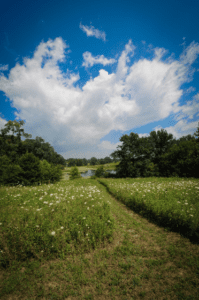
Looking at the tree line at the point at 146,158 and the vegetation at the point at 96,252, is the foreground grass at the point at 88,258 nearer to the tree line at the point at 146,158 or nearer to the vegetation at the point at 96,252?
the vegetation at the point at 96,252

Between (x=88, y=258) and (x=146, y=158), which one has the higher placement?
(x=146, y=158)

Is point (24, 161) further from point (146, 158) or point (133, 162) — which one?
point (146, 158)

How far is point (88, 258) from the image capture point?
11.9 feet

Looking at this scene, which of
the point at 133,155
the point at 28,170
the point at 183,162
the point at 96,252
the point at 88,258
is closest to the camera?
the point at 88,258

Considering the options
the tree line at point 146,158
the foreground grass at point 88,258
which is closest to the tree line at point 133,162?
the tree line at point 146,158

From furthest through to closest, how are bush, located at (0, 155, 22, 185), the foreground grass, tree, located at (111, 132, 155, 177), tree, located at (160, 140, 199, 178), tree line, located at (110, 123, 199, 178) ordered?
tree, located at (111, 132, 155, 177) < tree line, located at (110, 123, 199, 178) < tree, located at (160, 140, 199, 178) < bush, located at (0, 155, 22, 185) < the foreground grass

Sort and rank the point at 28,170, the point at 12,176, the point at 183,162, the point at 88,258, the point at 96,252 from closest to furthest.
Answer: the point at 88,258, the point at 96,252, the point at 12,176, the point at 28,170, the point at 183,162

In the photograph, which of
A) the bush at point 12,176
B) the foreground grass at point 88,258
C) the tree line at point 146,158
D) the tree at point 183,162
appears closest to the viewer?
the foreground grass at point 88,258

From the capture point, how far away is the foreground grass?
2660 millimetres

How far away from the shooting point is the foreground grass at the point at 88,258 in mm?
2660

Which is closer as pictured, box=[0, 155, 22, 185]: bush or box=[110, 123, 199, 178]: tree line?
box=[0, 155, 22, 185]: bush

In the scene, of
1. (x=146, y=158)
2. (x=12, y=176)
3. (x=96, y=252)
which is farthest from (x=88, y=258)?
(x=146, y=158)

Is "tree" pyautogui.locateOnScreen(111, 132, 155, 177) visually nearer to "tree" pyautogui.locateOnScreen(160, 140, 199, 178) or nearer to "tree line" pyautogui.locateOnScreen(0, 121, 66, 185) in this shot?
"tree" pyautogui.locateOnScreen(160, 140, 199, 178)

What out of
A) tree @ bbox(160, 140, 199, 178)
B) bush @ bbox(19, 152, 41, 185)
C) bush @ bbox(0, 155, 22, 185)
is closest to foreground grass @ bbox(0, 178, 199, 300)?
bush @ bbox(19, 152, 41, 185)
